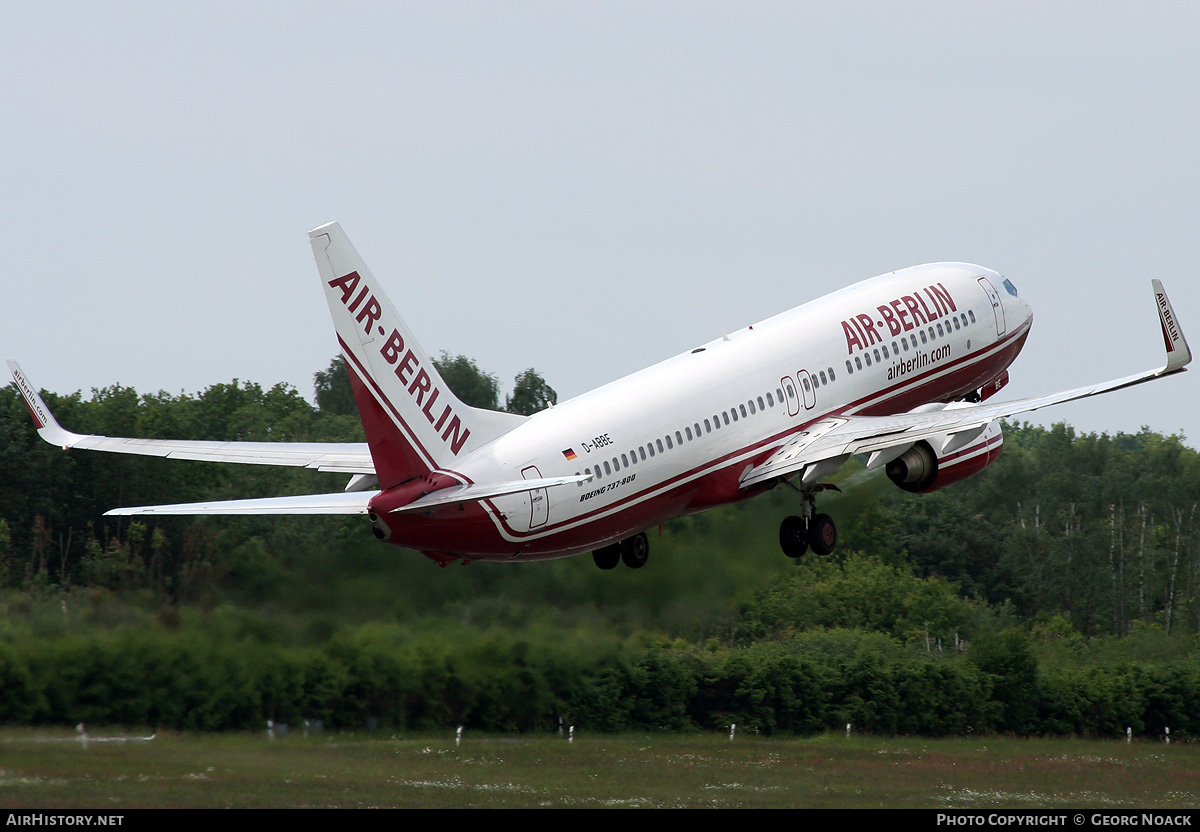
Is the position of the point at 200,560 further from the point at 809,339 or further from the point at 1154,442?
the point at 1154,442

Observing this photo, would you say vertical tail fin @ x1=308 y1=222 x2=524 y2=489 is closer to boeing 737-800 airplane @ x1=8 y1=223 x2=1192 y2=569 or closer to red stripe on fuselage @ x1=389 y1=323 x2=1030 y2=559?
boeing 737-800 airplane @ x1=8 y1=223 x2=1192 y2=569

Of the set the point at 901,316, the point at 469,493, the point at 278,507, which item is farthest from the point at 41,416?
the point at 901,316

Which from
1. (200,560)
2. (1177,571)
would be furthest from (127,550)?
(1177,571)

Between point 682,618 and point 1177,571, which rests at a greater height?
point 1177,571

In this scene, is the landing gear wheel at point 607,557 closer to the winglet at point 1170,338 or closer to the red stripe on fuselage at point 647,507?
the red stripe on fuselage at point 647,507

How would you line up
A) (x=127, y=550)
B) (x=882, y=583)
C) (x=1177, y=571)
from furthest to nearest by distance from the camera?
(x=1177, y=571)
(x=882, y=583)
(x=127, y=550)

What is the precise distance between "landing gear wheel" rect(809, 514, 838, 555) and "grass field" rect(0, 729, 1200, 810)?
19.4 ft

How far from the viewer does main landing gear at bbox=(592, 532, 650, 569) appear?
36.1 m

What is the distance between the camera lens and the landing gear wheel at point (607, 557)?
118 feet

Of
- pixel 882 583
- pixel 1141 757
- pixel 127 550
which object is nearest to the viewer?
pixel 127 550

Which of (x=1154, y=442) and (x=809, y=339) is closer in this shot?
(x=809, y=339)

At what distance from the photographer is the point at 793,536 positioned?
36844 mm

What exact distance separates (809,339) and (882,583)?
32407 mm

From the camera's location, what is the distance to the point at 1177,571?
271 feet
